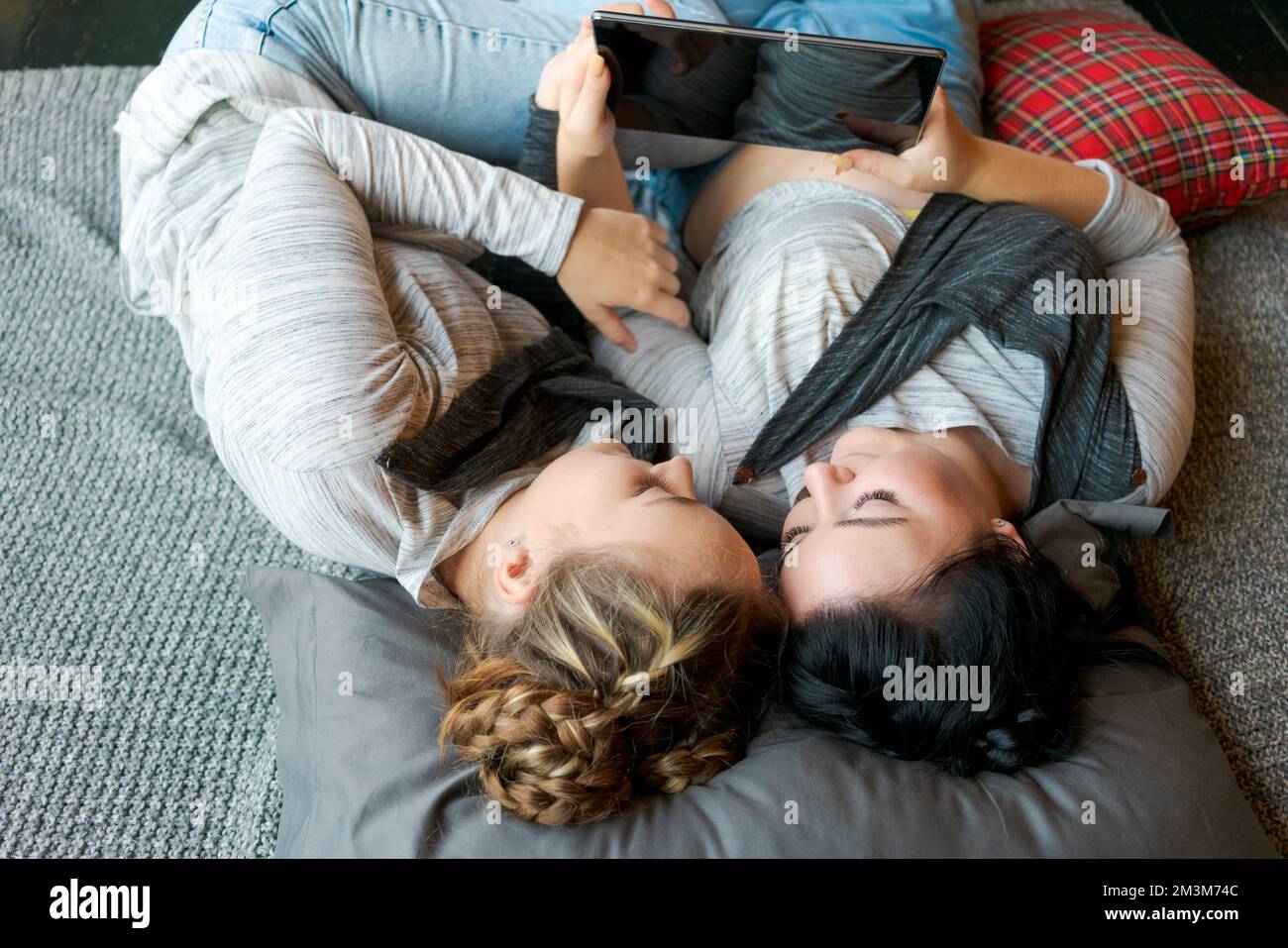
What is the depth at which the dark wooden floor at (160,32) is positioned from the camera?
1478mm

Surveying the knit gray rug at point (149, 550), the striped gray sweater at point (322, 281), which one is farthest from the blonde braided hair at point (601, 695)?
the knit gray rug at point (149, 550)

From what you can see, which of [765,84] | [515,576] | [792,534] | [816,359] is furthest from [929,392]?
[515,576]

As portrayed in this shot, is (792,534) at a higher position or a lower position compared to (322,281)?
lower

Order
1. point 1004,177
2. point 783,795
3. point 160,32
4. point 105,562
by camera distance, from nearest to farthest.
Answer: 1. point 783,795
2. point 105,562
3. point 1004,177
4. point 160,32

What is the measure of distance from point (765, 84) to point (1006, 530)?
490 mm

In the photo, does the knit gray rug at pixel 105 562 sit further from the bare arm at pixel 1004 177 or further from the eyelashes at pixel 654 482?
the bare arm at pixel 1004 177

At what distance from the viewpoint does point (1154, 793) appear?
773 millimetres

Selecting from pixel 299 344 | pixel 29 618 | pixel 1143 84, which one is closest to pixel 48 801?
pixel 29 618

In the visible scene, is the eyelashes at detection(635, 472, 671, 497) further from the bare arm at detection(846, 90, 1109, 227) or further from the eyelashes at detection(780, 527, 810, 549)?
the bare arm at detection(846, 90, 1109, 227)

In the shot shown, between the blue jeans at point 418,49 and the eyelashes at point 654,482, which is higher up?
the blue jeans at point 418,49

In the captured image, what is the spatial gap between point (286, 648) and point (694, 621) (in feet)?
1.28

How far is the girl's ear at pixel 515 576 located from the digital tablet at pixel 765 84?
47cm

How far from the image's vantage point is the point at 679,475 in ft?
2.90

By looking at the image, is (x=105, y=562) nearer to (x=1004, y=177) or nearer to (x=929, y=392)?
(x=929, y=392)
